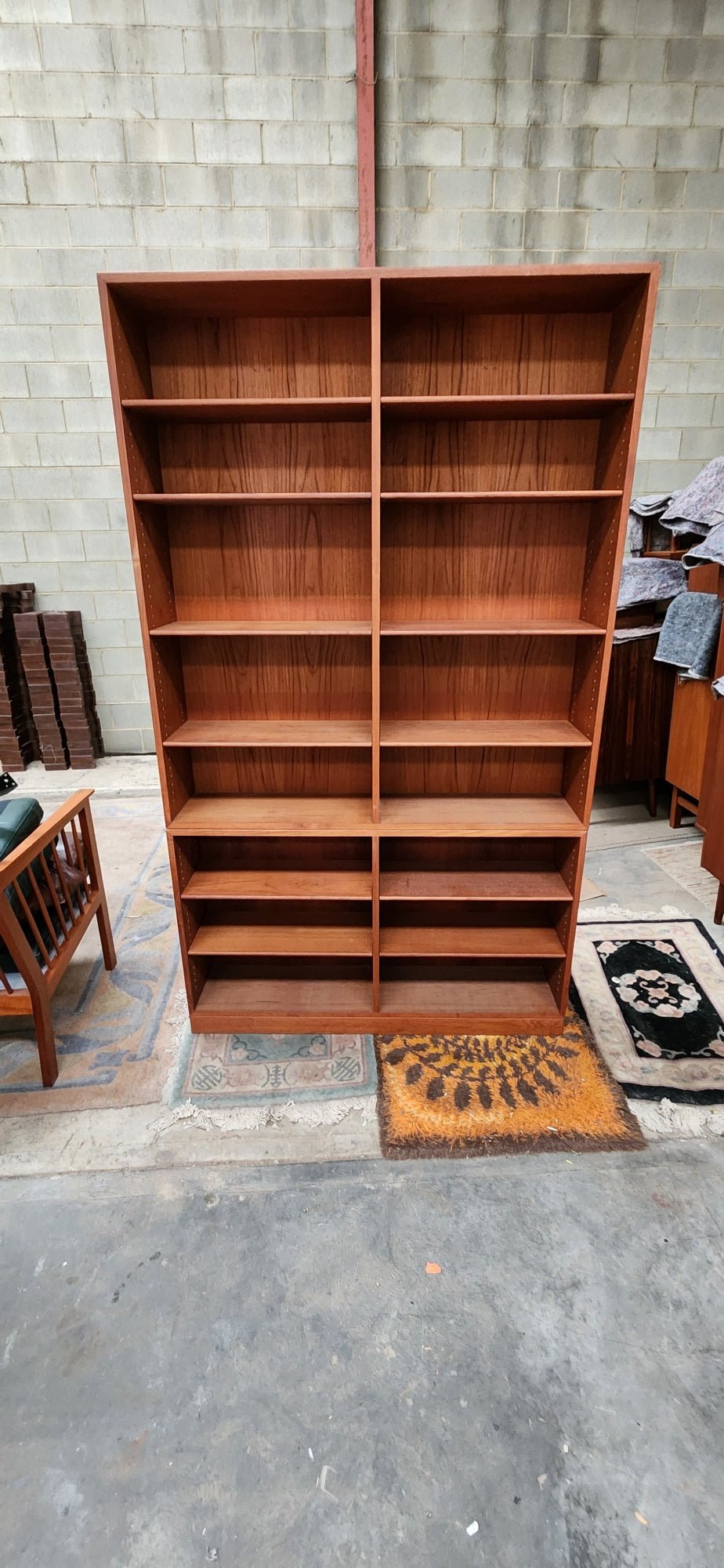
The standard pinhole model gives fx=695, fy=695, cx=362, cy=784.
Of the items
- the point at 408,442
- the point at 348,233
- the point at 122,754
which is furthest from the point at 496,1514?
the point at 348,233

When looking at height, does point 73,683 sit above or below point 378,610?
below

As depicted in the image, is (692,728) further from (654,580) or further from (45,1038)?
(45,1038)

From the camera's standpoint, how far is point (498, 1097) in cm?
195

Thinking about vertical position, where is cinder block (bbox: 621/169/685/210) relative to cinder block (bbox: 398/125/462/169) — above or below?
below

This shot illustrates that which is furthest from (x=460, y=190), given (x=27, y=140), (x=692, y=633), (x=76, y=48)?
(x=692, y=633)

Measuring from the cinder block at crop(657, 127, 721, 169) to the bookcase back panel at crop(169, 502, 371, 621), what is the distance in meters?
3.61

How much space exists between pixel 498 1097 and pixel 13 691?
4041 millimetres

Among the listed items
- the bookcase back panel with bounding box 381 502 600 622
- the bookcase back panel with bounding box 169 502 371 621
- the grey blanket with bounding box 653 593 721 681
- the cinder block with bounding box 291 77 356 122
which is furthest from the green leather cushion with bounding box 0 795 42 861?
the cinder block with bounding box 291 77 356 122

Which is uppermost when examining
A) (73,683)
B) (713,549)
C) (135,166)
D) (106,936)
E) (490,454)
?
(135,166)

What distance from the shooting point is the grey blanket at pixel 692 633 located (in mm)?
3121

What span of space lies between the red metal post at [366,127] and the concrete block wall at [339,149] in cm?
Result: 7

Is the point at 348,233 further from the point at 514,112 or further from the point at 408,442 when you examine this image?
the point at 408,442

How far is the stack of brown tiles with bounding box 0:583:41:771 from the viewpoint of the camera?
4.45 metres

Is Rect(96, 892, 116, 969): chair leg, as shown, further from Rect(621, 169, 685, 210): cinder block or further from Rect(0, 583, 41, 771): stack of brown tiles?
Rect(621, 169, 685, 210): cinder block
